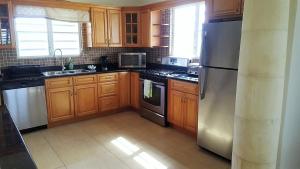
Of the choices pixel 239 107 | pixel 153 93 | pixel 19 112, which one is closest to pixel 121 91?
pixel 153 93

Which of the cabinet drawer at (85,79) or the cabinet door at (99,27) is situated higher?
the cabinet door at (99,27)

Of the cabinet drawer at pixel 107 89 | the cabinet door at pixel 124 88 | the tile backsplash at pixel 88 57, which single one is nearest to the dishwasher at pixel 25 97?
the tile backsplash at pixel 88 57

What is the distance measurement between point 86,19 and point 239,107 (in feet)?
11.3

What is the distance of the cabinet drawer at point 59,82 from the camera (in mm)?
3663

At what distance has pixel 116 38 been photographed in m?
4.64

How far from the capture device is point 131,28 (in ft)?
15.4

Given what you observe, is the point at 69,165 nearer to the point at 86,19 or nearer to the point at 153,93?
the point at 153,93

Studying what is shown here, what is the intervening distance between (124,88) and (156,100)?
0.97 metres

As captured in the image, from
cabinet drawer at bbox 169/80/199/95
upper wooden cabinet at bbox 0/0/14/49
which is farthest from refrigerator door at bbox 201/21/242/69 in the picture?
upper wooden cabinet at bbox 0/0/14/49

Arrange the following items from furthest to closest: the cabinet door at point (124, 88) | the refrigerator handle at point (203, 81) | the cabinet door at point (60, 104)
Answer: the cabinet door at point (124, 88), the cabinet door at point (60, 104), the refrigerator handle at point (203, 81)

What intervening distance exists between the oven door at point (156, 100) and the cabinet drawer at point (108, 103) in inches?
26.0

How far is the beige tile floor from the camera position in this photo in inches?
106

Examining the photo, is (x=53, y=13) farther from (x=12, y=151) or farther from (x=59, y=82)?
(x=12, y=151)

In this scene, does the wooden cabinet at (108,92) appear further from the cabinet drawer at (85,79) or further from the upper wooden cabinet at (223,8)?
the upper wooden cabinet at (223,8)
